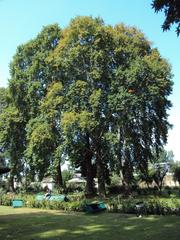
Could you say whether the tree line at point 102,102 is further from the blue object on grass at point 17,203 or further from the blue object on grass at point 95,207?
the blue object on grass at point 95,207

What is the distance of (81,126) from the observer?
1303 inches

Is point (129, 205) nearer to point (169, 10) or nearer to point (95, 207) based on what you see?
point (95, 207)

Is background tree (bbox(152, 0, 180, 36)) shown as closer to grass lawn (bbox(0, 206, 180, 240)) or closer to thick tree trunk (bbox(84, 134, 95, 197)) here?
grass lawn (bbox(0, 206, 180, 240))

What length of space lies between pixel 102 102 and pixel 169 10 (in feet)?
77.5

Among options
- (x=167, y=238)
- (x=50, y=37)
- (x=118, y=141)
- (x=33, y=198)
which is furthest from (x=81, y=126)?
(x=167, y=238)

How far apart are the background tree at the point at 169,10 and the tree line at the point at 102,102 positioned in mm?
21937

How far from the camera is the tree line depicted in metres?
33.9

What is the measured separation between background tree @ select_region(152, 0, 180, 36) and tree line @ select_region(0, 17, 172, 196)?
72.0ft

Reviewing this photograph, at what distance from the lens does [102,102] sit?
113 ft

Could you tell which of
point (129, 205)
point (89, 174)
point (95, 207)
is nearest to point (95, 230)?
point (129, 205)

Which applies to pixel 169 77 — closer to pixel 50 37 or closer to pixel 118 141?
pixel 118 141

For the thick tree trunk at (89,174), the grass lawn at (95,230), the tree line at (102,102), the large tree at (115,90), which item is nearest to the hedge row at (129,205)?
the grass lawn at (95,230)

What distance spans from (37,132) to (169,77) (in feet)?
46.8

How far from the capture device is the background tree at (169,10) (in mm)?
10695
